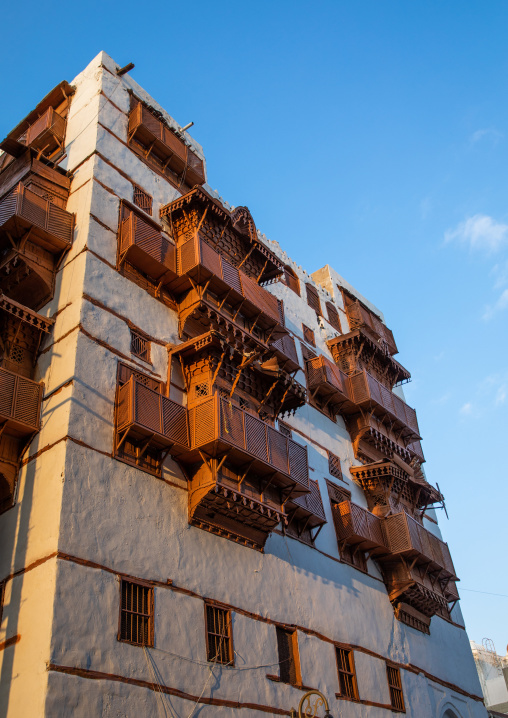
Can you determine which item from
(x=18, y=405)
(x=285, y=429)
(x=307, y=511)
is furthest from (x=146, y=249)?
(x=307, y=511)

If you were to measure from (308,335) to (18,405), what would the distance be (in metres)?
18.3

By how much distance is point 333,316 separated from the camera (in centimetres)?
3794

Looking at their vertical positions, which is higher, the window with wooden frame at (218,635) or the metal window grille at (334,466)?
the metal window grille at (334,466)

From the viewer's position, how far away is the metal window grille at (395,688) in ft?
81.4

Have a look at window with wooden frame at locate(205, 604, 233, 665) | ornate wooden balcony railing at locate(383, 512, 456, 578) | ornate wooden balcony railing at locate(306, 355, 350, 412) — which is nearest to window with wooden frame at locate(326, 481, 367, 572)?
ornate wooden balcony railing at locate(383, 512, 456, 578)

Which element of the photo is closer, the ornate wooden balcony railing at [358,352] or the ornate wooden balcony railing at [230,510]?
the ornate wooden balcony railing at [230,510]

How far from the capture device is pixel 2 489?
1764 cm

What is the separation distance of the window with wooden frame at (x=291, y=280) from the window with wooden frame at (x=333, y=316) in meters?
2.75

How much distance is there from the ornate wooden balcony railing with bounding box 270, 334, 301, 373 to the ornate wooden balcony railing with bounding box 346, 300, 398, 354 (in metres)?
9.84

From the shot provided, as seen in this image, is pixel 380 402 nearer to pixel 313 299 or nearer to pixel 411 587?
pixel 313 299

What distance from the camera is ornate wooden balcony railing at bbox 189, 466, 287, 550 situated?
63.7 feet

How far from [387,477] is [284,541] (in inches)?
330

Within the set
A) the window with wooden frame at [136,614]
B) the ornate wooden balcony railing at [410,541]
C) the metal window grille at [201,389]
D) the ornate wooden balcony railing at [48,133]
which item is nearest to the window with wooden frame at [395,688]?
the ornate wooden balcony railing at [410,541]

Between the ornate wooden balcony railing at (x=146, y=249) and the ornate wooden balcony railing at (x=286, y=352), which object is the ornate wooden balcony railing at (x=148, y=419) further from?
the ornate wooden balcony railing at (x=286, y=352)
